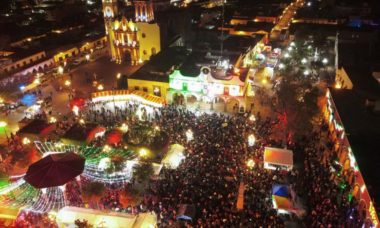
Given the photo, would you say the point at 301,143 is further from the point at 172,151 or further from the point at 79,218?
the point at 79,218

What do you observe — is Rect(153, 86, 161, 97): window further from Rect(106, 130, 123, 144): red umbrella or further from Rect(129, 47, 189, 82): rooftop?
Rect(106, 130, 123, 144): red umbrella

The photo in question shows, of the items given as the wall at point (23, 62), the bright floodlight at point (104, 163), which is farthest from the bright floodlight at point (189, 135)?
the wall at point (23, 62)

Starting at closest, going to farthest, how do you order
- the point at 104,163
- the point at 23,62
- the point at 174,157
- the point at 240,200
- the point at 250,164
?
the point at 240,200
the point at 104,163
the point at 250,164
the point at 174,157
the point at 23,62

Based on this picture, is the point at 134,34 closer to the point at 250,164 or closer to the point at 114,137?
the point at 114,137

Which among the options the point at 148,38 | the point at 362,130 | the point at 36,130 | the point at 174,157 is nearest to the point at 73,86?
the point at 148,38

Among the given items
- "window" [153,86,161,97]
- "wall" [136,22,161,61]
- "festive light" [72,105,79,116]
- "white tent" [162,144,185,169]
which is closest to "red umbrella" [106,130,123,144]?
"white tent" [162,144,185,169]

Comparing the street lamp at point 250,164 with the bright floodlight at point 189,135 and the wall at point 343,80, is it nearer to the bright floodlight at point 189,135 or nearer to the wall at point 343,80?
the bright floodlight at point 189,135

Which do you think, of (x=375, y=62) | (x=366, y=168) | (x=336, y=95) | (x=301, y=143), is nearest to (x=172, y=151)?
(x=301, y=143)
